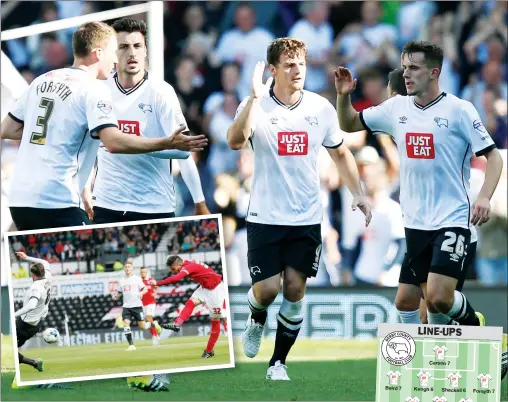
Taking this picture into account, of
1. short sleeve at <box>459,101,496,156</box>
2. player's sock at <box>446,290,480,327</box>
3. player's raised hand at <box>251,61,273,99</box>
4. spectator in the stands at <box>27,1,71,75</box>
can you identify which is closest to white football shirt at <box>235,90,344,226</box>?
player's raised hand at <box>251,61,273,99</box>

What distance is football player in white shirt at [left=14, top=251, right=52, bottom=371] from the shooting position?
7.02m

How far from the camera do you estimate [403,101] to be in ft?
27.9

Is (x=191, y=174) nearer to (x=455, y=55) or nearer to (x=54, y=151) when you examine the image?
(x=54, y=151)

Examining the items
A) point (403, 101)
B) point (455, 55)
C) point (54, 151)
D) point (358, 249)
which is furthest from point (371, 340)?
point (54, 151)

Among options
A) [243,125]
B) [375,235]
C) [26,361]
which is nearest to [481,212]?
[243,125]

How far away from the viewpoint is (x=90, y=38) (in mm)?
7609

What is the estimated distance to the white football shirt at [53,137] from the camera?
7.56 m

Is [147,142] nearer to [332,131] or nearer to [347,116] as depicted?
[347,116]

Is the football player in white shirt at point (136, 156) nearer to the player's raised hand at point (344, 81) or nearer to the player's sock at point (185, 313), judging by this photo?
the player's raised hand at point (344, 81)

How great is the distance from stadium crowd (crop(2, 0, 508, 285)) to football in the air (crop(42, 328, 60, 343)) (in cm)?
524

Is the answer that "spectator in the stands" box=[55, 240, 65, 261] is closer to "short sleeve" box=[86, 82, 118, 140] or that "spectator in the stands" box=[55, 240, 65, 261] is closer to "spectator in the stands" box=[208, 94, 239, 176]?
"short sleeve" box=[86, 82, 118, 140]

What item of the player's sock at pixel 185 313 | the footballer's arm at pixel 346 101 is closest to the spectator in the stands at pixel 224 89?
the footballer's arm at pixel 346 101

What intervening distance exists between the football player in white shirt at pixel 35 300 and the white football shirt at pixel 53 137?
0.72 metres

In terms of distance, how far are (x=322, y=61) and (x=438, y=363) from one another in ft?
22.9
